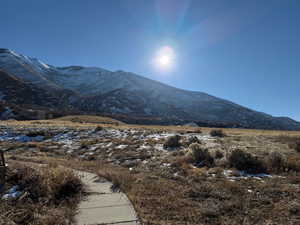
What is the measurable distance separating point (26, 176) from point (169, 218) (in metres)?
4.34

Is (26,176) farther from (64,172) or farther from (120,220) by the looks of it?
(120,220)

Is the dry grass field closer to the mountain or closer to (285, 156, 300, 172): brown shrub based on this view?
(285, 156, 300, 172): brown shrub

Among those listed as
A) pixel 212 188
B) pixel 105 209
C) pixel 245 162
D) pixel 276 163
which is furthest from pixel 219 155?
pixel 105 209

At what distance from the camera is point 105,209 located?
14.8 ft

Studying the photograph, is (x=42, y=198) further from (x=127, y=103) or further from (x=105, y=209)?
(x=127, y=103)

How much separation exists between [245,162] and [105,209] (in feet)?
22.9

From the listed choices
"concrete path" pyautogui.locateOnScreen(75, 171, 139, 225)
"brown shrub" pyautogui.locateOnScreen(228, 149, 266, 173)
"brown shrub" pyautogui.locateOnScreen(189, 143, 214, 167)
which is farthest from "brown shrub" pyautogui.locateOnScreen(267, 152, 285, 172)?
"concrete path" pyautogui.locateOnScreen(75, 171, 139, 225)

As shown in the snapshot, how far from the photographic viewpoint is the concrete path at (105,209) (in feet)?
12.9

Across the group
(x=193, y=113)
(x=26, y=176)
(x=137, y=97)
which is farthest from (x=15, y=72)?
(x=26, y=176)

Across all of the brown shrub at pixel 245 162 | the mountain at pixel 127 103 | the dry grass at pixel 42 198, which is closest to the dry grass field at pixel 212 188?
the brown shrub at pixel 245 162

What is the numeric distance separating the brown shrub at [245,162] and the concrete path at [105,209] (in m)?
5.94

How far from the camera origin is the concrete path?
3.94m

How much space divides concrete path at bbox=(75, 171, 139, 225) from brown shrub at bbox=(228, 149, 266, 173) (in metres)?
5.94

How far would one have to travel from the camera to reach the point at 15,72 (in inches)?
7249
